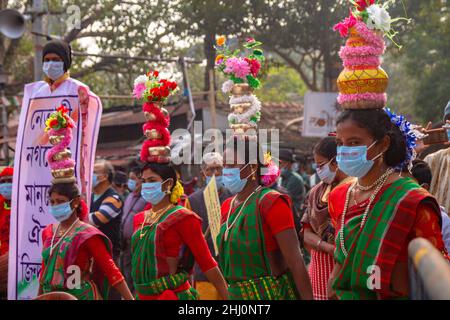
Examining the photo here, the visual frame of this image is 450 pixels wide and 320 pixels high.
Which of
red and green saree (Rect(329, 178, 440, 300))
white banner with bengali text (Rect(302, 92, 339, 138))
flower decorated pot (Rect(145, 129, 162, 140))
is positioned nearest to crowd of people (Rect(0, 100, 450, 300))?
red and green saree (Rect(329, 178, 440, 300))

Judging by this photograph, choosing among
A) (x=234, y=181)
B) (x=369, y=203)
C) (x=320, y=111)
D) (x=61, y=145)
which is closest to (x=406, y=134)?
(x=369, y=203)

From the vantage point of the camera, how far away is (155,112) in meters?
6.33

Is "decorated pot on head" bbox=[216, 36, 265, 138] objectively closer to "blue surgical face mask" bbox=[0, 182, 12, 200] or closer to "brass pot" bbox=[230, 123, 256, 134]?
"brass pot" bbox=[230, 123, 256, 134]

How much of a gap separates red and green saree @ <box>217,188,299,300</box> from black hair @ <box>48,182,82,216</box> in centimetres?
165

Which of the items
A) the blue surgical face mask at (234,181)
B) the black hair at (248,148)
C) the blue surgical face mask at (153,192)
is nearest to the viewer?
the blue surgical face mask at (234,181)

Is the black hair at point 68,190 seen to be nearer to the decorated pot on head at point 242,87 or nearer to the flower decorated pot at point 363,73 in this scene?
the decorated pot on head at point 242,87

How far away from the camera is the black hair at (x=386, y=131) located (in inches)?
160

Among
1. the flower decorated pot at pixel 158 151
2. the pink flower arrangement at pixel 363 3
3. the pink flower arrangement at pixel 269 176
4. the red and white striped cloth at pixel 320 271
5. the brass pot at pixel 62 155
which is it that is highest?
the pink flower arrangement at pixel 363 3

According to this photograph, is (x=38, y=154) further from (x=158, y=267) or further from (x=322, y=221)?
(x=322, y=221)

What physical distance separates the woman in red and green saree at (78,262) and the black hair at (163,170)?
63cm

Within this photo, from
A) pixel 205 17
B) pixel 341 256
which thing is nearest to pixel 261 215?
pixel 341 256

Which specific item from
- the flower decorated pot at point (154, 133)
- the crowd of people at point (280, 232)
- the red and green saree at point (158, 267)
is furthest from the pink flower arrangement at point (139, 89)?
the red and green saree at point (158, 267)

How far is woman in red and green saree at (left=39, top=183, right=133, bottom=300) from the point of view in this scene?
5793 millimetres

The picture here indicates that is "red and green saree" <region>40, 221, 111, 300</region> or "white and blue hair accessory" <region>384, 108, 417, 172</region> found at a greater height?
"white and blue hair accessory" <region>384, 108, 417, 172</region>
